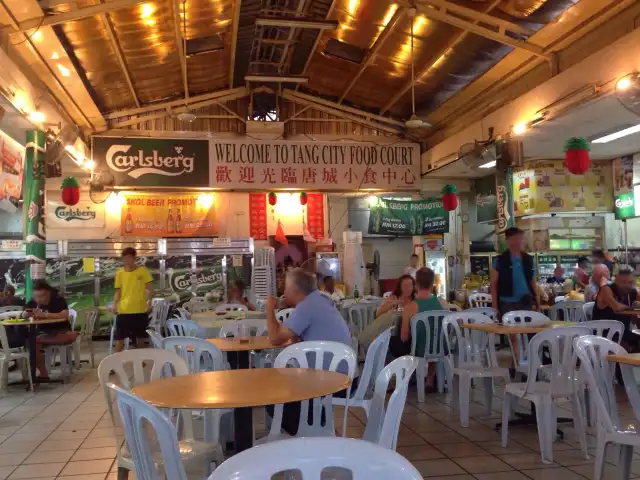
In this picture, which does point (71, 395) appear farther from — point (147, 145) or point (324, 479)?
point (147, 145)

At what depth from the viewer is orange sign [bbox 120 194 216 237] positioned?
12219 millimetres

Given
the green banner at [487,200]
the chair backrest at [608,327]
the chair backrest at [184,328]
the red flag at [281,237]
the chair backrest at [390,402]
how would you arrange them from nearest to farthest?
the chair backrest at [390,402], the chair backrest at [608,327], the chair backrest at [184,328], the green banner at [487,200], the red flag at [281,237]

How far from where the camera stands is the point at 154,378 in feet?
10.9

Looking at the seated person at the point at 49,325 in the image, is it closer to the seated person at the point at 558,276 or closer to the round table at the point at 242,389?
the round table at the point at 242,389

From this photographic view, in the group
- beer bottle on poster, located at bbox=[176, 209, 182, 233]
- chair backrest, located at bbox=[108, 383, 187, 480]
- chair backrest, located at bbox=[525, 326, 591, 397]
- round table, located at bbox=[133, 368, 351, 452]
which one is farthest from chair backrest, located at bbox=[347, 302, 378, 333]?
chair backrest, located at bbox=[108, 383, 187, 480]

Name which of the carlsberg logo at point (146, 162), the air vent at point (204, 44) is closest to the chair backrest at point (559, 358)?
the air vent at point (204, 44)

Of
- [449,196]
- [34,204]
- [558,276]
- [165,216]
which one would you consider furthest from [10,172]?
[558,276]

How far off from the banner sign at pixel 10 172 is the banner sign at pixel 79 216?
4.66m

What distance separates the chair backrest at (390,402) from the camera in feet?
7.69

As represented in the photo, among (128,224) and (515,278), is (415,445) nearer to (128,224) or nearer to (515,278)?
(515,278)

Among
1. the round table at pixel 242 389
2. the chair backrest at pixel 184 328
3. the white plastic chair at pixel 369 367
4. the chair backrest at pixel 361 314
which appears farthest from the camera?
the chair backrest at pixel 361 314

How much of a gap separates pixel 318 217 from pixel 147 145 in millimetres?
3911

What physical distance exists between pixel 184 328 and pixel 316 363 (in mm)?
2214

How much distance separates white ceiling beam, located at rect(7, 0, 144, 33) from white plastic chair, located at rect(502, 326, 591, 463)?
5.82m
